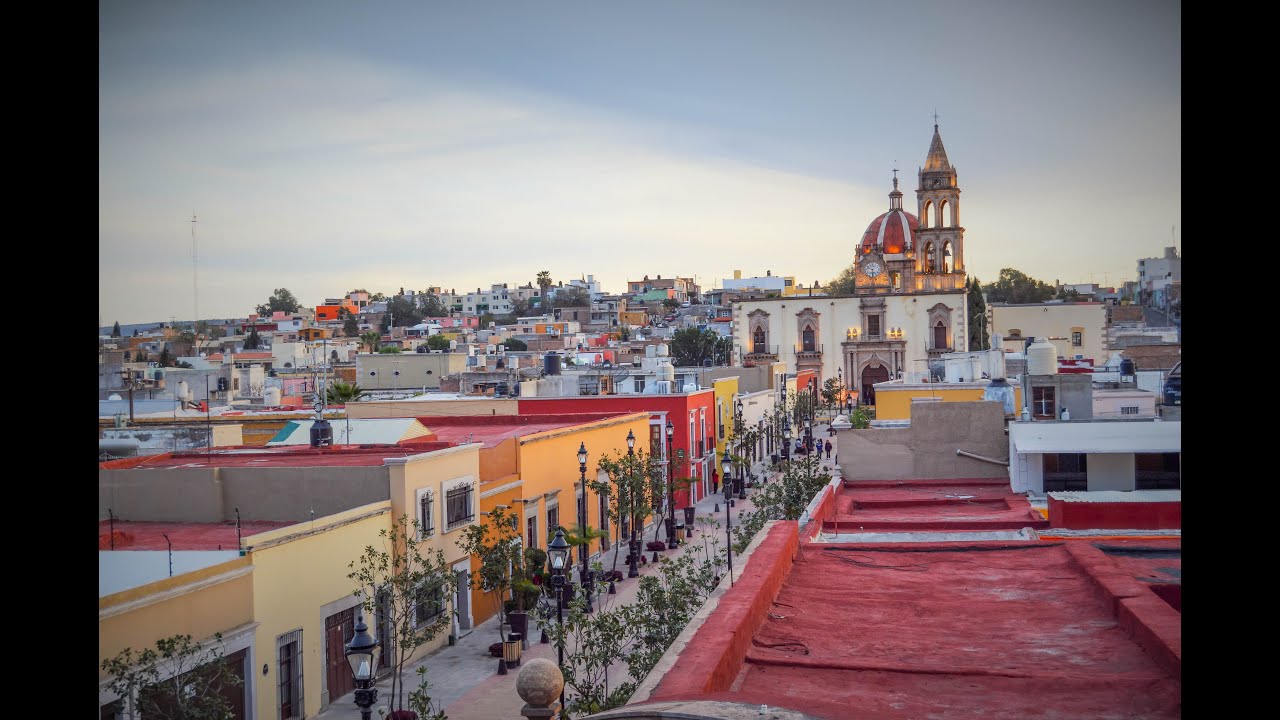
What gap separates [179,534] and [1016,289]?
9636 centimetres

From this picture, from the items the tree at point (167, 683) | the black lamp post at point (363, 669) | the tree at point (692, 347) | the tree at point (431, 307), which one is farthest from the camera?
the tree at point (431, 307)

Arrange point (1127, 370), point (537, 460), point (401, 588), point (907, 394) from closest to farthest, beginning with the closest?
point (401, 588), point (537, 460), point (1127, 370), point (907, 394)

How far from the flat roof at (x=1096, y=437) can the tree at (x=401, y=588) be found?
860 cm

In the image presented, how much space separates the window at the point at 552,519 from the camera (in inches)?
872

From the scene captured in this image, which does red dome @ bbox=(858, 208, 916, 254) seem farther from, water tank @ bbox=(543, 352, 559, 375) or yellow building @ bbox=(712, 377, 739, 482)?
water tank @ bbox=(543, 352, 559, 375)

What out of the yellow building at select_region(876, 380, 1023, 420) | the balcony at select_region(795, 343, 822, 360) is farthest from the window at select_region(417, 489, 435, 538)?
the balcony at select_region(795, 343, 822, 360)

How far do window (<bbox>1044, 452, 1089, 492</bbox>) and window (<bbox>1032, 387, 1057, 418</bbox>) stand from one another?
3312 mm

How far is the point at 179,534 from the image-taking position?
14.5m

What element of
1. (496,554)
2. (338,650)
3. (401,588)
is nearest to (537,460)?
(496,554)

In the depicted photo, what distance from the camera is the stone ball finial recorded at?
21.6 feet

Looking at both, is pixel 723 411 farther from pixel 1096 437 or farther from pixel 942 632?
pixel 942 632

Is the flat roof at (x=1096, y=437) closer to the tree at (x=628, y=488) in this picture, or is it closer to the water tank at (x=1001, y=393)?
the water tank at (x=1001, y=393)

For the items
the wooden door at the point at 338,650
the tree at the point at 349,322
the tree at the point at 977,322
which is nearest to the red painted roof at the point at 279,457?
the wooden door at the point at 338,650
